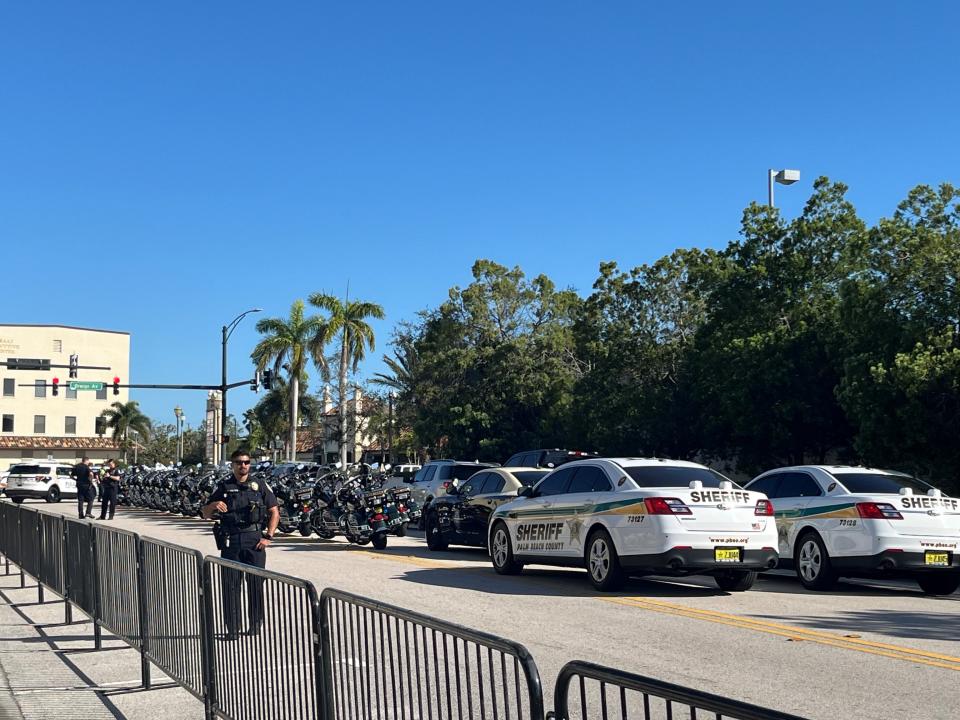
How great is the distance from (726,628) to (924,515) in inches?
199

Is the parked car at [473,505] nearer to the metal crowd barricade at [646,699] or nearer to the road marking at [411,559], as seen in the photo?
the road marking at [411,559]

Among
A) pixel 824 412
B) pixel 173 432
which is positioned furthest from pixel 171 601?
pixel 173 432

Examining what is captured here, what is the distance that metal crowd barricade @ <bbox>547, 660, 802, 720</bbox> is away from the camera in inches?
113

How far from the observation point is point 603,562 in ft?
47.4

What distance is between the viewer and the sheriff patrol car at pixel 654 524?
1369 centimetres

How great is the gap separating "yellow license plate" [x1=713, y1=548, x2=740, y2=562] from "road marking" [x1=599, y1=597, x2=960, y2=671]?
2.91 ft

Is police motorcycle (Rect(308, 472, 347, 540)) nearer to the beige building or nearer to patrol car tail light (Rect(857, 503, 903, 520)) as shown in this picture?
patrol car tail light (Rect(857, 503, 903, 520))

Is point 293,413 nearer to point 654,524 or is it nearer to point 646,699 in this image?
point 654,524

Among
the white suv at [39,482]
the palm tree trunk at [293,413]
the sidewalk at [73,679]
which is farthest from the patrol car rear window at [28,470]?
the sidewalk at [73,679]

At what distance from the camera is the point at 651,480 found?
14.5 m

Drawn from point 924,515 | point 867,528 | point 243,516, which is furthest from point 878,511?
point 243,516

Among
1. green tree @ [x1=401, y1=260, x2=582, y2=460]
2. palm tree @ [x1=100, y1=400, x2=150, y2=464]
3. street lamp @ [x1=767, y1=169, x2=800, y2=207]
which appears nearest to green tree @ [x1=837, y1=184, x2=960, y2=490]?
street lamp @ [x1=767, y1=169, x2=800, y2=207]

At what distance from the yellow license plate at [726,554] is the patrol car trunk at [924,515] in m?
2.37

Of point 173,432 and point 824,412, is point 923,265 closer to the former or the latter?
point 824,412
